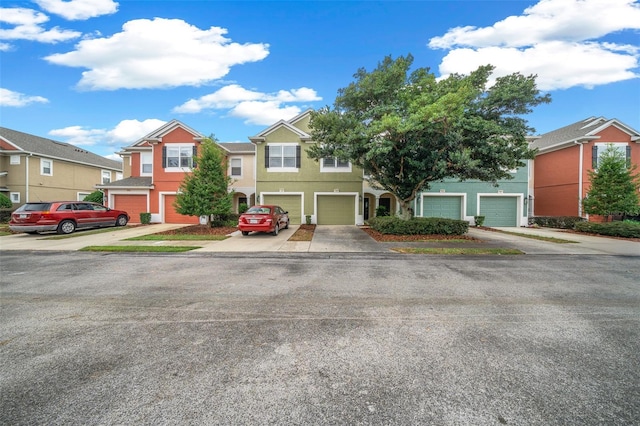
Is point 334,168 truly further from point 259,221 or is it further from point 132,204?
point 132,204

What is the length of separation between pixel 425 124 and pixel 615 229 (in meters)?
12.0

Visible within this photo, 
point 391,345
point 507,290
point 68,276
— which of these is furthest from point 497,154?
point 68,276

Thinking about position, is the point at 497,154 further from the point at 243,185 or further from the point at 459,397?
the point at 243,185

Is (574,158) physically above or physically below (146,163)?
above

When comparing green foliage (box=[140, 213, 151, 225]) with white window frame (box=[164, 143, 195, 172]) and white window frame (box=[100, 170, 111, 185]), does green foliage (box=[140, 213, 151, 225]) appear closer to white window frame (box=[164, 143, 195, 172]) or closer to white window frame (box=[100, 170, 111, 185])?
white window frame (box=[164, 143, 195, 172])

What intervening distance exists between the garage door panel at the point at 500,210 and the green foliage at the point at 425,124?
7.27 metres

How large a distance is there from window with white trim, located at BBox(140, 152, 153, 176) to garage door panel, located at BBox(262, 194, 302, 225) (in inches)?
375

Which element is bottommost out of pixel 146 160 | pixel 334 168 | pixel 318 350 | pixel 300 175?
pixel 318 350

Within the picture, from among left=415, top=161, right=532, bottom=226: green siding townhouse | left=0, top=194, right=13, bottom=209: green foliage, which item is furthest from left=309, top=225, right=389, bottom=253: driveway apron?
left=0, top=194, right=13, bottom=209: green foliage

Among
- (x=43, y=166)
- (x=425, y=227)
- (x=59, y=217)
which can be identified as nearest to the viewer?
(x=425, y=227)

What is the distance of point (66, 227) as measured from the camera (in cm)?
1491

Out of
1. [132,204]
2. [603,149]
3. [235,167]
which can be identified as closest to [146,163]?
[132,204]

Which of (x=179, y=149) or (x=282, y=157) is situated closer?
(x=282, y=157)

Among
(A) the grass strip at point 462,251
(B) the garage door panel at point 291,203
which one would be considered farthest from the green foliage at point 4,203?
(A) the grass strip at point 462,251
